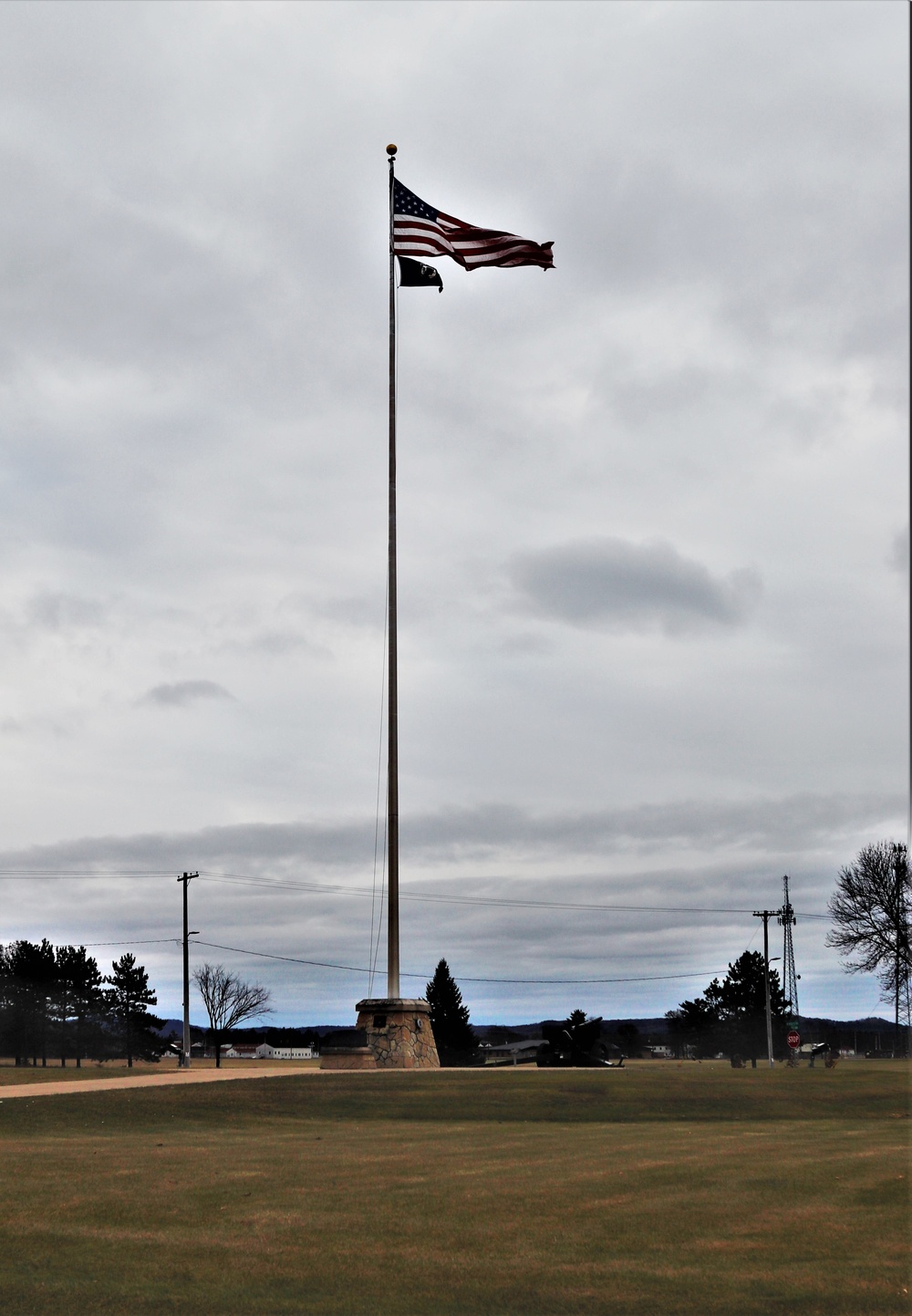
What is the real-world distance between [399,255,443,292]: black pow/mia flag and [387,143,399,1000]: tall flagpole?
1.36ft

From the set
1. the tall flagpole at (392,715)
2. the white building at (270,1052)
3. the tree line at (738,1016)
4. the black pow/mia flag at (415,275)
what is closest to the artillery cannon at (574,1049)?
the tall flagpole at (392,715)

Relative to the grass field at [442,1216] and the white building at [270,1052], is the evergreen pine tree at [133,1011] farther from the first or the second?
the grass field at [442,1216]

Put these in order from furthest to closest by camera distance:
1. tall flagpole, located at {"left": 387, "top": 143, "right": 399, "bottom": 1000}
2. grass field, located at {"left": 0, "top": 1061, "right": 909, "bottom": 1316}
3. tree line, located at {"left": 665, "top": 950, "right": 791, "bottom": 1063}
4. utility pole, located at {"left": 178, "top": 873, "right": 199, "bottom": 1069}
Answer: tree line, located at {"left": 665, "top": 950, "right": 791, "bottom": 1063} < utility pole, located at {"left": 178, "top": 873, "right": 199, "bottom": 1069} < tall flagpole, located at {"left": 387, "top": 143, "right": 399, "bottom": 1000} < grass field, located at {"left": 0, "top": 1061, "right": 909, "bottom": 1316}

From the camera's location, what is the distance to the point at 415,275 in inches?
1270

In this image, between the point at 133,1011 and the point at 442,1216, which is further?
the point at 133,1011

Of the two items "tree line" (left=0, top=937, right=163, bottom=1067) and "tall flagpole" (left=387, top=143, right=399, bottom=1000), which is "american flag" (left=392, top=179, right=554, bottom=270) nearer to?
"tall flagpole" (left=387, top=143, right=399, bottom=1000)

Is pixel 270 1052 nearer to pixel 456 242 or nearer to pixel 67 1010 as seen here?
pixel 67 1010

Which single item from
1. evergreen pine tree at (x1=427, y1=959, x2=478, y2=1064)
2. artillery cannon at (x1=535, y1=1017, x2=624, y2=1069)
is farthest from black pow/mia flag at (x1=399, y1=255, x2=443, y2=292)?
evergreen pine tree at (x1=427, y1=959, x2=478, y2=1064)

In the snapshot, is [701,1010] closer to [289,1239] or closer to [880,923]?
[880,923]

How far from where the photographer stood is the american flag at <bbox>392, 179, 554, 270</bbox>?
100ft

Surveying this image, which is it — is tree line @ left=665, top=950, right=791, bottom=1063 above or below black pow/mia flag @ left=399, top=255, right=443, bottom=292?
below

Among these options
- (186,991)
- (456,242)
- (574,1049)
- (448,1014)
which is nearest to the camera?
(456,242)

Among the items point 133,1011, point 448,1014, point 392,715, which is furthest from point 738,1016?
point 392,715

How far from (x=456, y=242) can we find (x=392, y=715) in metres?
11.1
